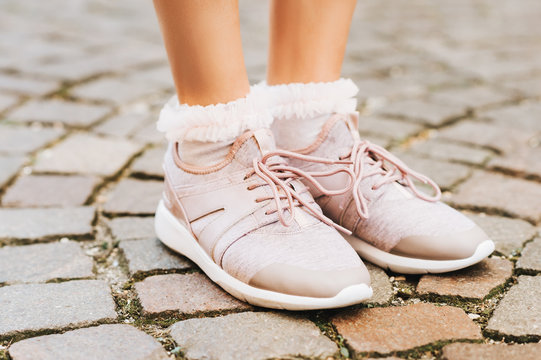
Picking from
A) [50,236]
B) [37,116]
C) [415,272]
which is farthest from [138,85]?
[415,272]

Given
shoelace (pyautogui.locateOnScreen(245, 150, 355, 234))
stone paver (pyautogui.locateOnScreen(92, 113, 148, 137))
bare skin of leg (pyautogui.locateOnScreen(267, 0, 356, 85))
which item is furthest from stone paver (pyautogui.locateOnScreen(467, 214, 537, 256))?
stone paver (pyautogui.locateOnScreen(92, 113, 148, 137))

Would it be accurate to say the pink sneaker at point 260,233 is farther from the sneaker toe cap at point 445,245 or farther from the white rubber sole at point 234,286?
the sneaker toe cap at point 445,245

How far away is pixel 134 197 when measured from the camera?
1.76 m

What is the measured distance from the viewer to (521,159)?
78.4 inches

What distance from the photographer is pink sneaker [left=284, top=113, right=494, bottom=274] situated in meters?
1.22

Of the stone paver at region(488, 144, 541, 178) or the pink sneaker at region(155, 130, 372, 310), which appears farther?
the stone paver at region(488, 144, 541, 178)

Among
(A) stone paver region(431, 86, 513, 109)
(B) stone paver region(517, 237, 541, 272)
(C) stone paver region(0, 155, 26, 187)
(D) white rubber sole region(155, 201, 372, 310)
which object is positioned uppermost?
(D) white rubber sole region(155, 201, 372, 310)

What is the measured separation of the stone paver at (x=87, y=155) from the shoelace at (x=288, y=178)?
2.75ft

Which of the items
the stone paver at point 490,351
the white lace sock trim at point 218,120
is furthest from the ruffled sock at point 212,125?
the stone paver at point 490,351

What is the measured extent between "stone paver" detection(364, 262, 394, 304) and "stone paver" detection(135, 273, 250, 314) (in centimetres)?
26

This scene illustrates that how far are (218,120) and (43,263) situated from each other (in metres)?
0.54

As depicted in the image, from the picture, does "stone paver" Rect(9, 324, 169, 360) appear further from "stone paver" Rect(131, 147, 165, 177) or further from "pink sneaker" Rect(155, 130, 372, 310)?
"stone paver" Rect(131, 147, 165, 177)

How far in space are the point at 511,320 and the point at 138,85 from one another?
83.0 inches

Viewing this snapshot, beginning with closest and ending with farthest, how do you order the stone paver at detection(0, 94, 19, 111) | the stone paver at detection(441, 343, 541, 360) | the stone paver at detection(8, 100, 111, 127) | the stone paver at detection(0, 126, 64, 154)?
the stone paver at detection(441, 343, 541, 360) < the stone paver at detection(0, 126, 64, 154) < the stone paver at detection(8, 100, 111, 127) < the stone paver at detection(0, 94, 19, 111)
